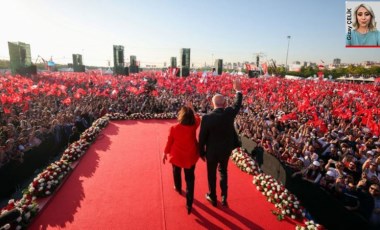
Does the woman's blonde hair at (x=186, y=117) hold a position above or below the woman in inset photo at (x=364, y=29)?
below

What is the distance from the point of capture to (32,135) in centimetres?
805

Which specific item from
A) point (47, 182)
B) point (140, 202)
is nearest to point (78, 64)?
point (47, 182)

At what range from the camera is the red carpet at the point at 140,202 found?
425 cm

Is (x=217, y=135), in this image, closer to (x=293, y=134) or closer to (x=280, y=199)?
(x=280, y=199)

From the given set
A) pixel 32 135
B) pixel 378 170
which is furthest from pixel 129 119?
pixel 378 170

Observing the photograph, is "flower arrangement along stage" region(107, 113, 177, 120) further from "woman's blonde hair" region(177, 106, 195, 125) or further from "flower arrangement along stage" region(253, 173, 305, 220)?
"woman's blonde hair" region(177, 106, 195, 125)

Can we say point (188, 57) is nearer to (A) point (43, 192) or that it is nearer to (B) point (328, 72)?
(A) point (43, 192)

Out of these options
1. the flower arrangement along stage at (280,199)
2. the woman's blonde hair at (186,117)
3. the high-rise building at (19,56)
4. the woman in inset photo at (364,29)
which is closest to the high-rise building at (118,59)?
the high-rise building at (19,56)

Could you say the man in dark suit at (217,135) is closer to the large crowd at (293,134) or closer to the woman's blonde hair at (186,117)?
the woman's blonde hair at (186,117)

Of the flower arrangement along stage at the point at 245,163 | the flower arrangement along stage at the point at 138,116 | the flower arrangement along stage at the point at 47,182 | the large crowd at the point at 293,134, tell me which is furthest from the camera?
the flower arrangement along stage at the point at 138,116

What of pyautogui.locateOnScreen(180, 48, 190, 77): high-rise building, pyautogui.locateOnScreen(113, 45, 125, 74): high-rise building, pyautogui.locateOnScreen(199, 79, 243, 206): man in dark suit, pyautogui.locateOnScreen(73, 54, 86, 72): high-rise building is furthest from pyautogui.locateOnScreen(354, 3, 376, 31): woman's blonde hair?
pyautogui.locateOnScreen(73, 54, 86, 72): high-rise building

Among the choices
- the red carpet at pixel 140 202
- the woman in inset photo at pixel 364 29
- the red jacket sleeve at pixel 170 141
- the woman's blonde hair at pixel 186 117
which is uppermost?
the woman in inset photo at pixel 364 29

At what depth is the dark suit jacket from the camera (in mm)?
3967

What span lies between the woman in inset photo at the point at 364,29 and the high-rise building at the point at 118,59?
27.4m
